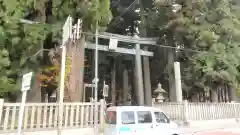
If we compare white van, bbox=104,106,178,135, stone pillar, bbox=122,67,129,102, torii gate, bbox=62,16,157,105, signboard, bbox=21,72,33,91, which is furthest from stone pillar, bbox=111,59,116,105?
signboard, bbox=21,72,33,91

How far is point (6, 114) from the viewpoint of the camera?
264 inches

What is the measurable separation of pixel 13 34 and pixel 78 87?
10.8 feet

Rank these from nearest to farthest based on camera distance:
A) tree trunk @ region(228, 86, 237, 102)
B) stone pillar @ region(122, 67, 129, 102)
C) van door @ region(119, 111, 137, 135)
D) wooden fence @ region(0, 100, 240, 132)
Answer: wooden fence @ region(0, 100, 240, 132) → van door @ region(119, 111, 137, 135) → tree trunk @ region(228, 86, 237, 102) → stone pillar @ region(122, 67, 129, 102)

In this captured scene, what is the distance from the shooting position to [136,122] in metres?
7.30

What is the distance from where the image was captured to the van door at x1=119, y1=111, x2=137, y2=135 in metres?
6.93

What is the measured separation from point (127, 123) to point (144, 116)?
2.54ft

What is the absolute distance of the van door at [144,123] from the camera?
7.30 metres

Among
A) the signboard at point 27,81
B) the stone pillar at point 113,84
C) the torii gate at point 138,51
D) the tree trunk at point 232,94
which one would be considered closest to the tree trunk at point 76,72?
the torii gate at point 138,51

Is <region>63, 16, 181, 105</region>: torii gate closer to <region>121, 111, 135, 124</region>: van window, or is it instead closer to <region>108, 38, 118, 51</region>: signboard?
<region>108, 38, 118, 51</region>: signboard

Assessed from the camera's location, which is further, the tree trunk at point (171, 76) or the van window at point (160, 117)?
the tree trunk at point (171, 76)

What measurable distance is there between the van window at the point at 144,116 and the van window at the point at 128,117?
256mm

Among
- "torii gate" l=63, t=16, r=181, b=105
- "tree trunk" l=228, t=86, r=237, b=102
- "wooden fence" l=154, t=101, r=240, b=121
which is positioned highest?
"torii gate" l=63, t=16, r=181, b=105

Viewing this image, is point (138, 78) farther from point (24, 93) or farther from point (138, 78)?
point (24, 93)

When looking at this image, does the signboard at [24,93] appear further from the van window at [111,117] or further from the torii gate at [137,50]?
the torii gate at [137,50]
